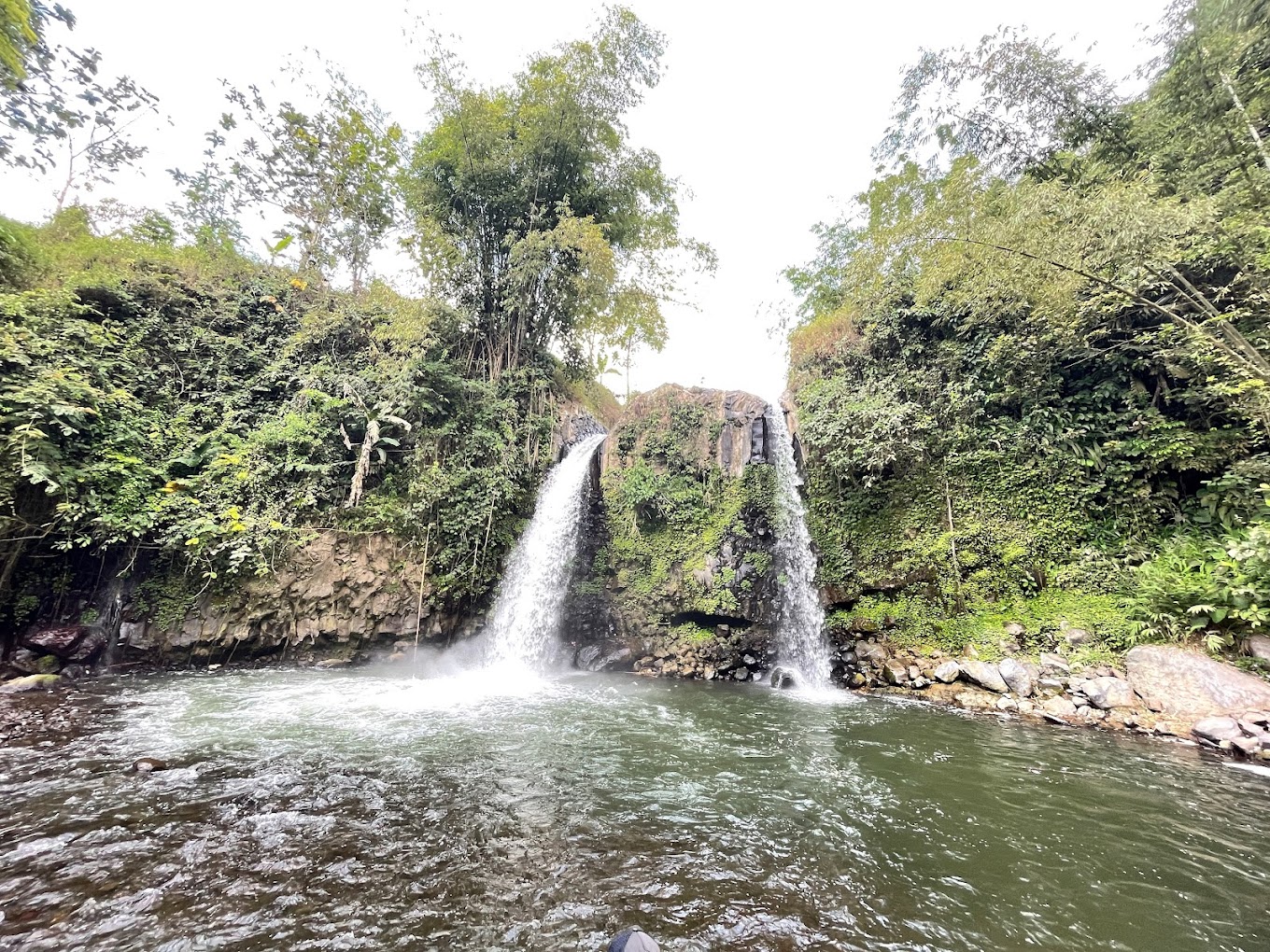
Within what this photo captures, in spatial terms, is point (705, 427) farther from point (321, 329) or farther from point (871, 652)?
point (321, 329)

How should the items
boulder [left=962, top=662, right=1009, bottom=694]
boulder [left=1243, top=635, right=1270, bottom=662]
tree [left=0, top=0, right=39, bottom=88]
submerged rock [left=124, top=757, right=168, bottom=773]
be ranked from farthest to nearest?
tree [left=0, top=0, right=39, bottom=88]
boulder [left=962, top=662, right=1009, bottom=694]
boulder [left=1243, top=635, right=1270, bottom=662]
submerged rock [left=124, top=757, right=168, bottom=773]

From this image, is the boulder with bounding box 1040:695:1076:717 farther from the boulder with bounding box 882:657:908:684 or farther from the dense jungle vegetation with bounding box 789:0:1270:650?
the boulder with bounding box 882:657:908:684

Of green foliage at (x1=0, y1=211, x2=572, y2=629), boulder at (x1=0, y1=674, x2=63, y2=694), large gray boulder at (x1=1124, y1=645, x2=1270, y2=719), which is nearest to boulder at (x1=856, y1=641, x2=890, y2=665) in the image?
large gray boulder at (x1=1124, y1=645, x2=1270, y2=719)

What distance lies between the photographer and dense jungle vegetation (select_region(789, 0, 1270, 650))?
6.77 meters

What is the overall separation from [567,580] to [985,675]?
8000mm

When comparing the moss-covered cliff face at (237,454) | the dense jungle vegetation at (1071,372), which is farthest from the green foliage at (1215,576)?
the moss-covered cliff face at (237,454)

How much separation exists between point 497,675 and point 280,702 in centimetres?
356

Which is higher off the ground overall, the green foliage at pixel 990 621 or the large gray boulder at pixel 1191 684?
the green foliage at pixel 990 621

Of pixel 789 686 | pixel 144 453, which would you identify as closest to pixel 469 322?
pixel 144 453

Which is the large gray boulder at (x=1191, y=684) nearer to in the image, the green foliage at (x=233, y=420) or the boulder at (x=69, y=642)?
the green foliage at (x=233, y=420)

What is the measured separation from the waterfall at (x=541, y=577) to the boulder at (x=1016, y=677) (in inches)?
322

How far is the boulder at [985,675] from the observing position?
7164 millimetres

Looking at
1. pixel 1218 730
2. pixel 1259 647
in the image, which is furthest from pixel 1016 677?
pixel 1259 647

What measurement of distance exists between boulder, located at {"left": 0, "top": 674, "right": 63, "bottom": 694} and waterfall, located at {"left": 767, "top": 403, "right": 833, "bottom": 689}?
11.7 meters
